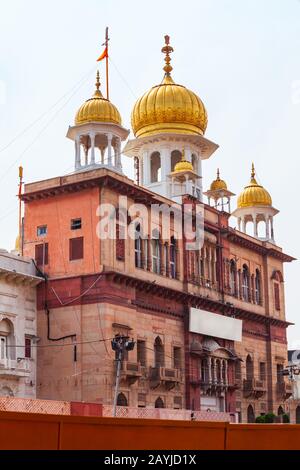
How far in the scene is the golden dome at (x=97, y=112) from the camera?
3425 cm

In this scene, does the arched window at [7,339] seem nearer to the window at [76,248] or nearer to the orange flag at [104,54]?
the window at [76,248]

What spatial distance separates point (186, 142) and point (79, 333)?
1481 centimetres

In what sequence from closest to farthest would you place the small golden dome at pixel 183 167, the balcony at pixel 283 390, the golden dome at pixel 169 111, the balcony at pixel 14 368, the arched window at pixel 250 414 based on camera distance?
1. the balcony at pixel 14 368
2. the small golden dome at pixel 183 167
3. the arched window at pixel 250 414
4. the golden dome at pixel 169 111
5. the balcony at pixel 283 390

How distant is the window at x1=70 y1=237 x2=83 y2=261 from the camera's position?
106 feet

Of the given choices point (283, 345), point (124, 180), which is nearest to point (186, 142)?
point (124, 180)

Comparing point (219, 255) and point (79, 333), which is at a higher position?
point (219, 255)

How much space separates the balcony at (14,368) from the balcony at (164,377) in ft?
17.6

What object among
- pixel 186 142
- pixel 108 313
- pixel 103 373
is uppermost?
pixel 186 142

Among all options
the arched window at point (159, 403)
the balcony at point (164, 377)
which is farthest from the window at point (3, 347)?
the arched window at point (159, 403)

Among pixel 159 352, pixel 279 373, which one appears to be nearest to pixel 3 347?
pixel 159 352

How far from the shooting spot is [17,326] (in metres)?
31.1
